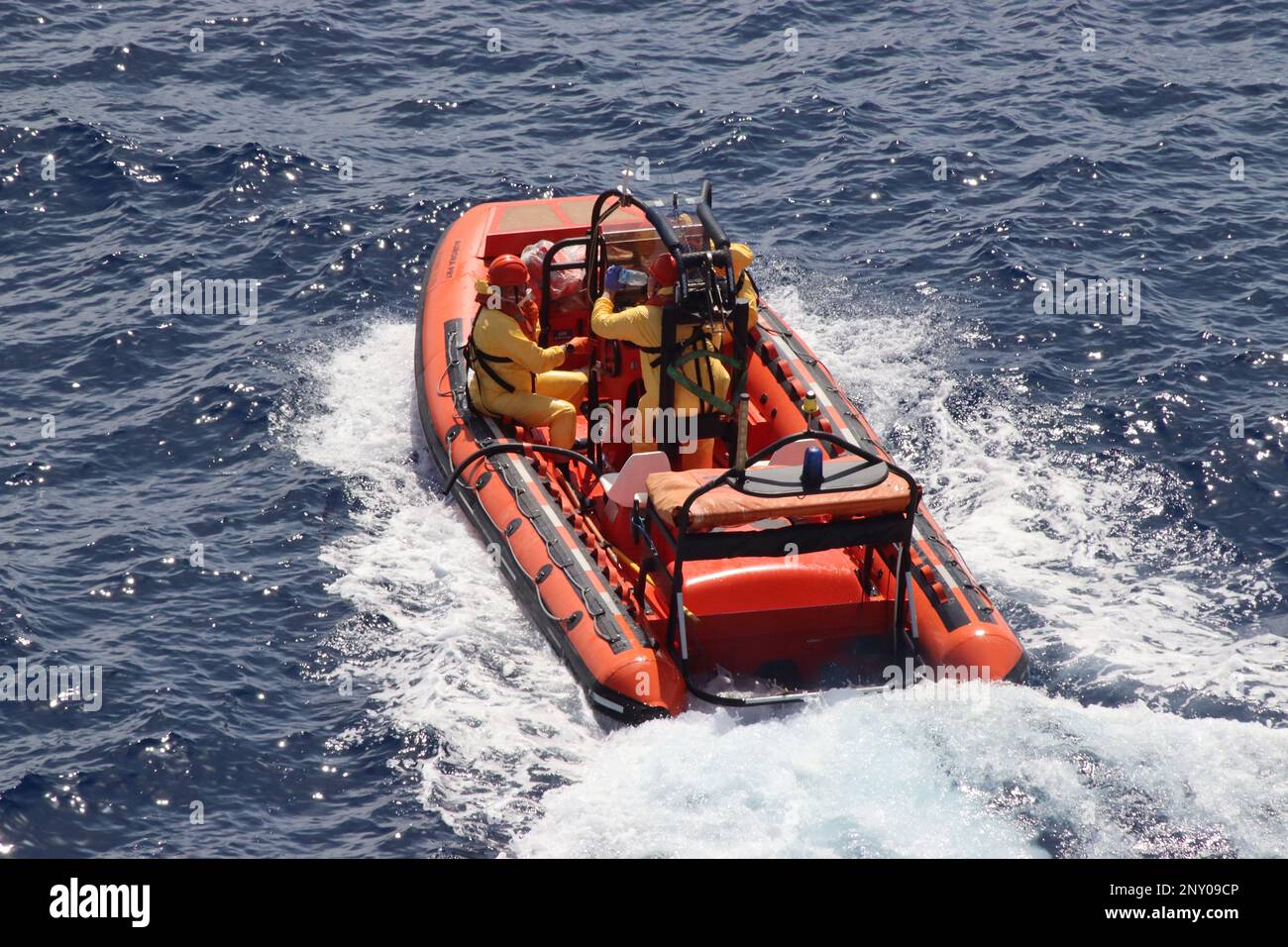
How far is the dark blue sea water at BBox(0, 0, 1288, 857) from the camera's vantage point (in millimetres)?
8672

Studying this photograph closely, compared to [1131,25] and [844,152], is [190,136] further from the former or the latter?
[1131,25]

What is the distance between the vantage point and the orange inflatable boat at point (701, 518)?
916cm

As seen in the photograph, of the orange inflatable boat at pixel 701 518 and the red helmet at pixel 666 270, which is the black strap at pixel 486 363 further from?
the red helmet at pixel 666 270

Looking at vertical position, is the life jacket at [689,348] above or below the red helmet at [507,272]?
below

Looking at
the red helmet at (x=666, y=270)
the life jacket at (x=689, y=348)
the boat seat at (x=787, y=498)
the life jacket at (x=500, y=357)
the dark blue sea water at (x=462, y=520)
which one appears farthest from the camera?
the life jacket at (x=500, y=357)

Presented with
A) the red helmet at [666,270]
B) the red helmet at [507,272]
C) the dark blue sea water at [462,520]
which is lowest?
the dark blue sea water at [462,520]

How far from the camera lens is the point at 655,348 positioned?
11.0 metres

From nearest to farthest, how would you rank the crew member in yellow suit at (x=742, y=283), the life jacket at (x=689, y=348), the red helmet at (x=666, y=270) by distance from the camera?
1. the red helmet at (x=666, y=270)
2. the life jacket at (x=689, y=348)
3. the crew member in yellow suit at (x=742, y=283)

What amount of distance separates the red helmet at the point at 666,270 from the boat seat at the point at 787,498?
204cm

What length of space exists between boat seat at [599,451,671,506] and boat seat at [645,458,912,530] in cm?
115

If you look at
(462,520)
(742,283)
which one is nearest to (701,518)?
(742,283)

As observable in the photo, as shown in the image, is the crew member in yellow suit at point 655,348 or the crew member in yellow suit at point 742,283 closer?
the crew member in yellow suit at point 655,348

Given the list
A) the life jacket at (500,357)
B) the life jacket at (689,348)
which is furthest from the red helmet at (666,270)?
the life jacket at (500,357)
